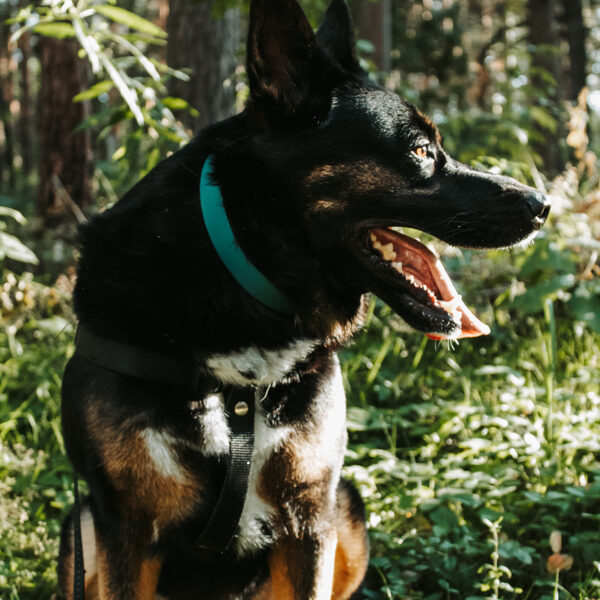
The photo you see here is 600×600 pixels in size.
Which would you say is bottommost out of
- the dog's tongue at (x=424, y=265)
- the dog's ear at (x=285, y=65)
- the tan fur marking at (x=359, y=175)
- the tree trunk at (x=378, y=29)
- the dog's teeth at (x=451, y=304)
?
the dog's teeth at (x=451, y=304)

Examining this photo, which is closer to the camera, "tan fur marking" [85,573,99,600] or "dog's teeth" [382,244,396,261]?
"dog's teeth" [382,244,396,261]

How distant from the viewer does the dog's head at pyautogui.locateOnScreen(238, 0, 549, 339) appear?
6.29 feet

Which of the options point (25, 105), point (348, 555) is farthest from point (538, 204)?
point (25, 105)

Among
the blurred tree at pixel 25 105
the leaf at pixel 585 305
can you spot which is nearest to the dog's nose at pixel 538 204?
the leaf at pixel 585 305

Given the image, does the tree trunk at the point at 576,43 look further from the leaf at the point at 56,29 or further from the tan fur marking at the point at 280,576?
the tan fur marking at the point at 280,576

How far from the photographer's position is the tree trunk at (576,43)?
43.4 feet

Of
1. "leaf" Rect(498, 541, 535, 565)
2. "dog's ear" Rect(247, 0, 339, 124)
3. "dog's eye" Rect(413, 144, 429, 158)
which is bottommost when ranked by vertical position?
"leaf" Rect(498, 541, 535, 565)

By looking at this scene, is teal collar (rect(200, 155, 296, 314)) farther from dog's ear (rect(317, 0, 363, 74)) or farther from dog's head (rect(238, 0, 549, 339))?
dog's ear (rect(317, 0, 363, 74))

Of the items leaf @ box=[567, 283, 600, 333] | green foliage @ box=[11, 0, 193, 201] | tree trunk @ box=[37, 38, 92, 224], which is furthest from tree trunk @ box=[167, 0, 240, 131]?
leaf @ box=[567, 283, 600, 333]

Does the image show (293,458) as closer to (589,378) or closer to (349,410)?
(349,410)

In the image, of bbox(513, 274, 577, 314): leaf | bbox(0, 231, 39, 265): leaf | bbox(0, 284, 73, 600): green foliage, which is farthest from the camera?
bbox(513, 274, 577, 314): leaf

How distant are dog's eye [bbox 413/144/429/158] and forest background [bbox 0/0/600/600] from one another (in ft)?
2.87

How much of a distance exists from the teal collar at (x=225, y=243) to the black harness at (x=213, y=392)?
0.96ft

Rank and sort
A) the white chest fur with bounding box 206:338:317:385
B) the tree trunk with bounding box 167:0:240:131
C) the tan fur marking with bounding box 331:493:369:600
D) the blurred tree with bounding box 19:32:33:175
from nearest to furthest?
the white chest fur with bounding box 206:338:317:385
the tan fur marking with bounding box 331:493:369:600
the tree trunk with bounding box 167:0:240:131
the blurred tree with bounding box 19:32:33:175
